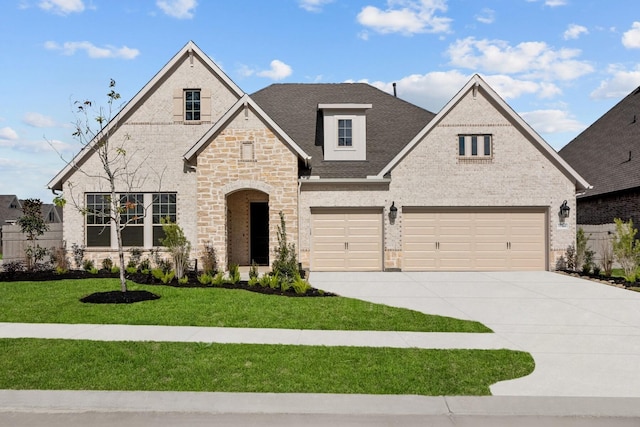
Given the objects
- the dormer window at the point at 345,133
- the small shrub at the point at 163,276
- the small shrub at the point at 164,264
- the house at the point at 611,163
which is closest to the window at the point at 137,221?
the small shrub at the point at 164,264

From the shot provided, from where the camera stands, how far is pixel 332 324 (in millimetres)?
8977

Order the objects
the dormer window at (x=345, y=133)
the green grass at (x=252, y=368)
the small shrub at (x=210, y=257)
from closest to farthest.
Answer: the green grass at (x=252, y=368)
the small shrub at (x=210, y=257)
the dormer window at (x=345, y=133)

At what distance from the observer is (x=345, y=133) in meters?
19.8

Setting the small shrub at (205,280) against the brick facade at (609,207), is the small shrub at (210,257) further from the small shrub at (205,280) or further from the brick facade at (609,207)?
the brick facade at (609,207)

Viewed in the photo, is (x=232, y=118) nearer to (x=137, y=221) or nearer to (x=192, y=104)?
(x=192, y=104)

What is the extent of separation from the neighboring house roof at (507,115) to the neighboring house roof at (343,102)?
158 centimetres

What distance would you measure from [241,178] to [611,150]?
20.5m

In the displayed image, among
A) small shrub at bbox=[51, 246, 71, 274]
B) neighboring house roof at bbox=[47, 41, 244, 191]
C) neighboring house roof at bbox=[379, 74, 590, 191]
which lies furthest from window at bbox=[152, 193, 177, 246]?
neighboring house roof at bbox=[379, 74, 590, 191]

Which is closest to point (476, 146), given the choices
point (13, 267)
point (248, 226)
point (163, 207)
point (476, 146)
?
point (476, 146)

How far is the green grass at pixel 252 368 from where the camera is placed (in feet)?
18.7

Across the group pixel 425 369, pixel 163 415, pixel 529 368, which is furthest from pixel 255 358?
pixel 529 368

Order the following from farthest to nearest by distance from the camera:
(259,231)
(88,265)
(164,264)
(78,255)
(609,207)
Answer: (609,207) → (259,231) → (78,255) → (164,264) → (88,265)

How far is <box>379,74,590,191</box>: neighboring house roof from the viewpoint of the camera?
58.6ft

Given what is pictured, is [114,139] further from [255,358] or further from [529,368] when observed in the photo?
[529,368]
